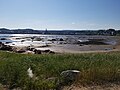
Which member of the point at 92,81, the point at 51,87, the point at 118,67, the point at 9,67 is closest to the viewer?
the point at 51,87

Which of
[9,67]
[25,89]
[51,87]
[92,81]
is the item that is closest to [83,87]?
[92,81]

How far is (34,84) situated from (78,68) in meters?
2.99

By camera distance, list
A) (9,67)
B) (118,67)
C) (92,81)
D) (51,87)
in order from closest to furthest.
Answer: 1. (51,87)
2. (92,81)
3. (118,67)
4. (9,67)

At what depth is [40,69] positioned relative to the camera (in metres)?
13.7

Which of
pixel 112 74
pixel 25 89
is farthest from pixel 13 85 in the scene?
pixel 112 74

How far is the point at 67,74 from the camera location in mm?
11922

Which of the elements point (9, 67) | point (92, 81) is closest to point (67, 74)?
point (92, 81)

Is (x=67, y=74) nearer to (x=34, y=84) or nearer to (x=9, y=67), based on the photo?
(x=34, y=84)

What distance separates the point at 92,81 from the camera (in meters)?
11.7

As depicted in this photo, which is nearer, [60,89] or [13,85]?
[60,89]

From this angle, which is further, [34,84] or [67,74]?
[67,74]

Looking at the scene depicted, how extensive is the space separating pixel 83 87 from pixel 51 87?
1.37m

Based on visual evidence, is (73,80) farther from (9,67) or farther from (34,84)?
(9,67)

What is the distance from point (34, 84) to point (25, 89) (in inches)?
16.4
